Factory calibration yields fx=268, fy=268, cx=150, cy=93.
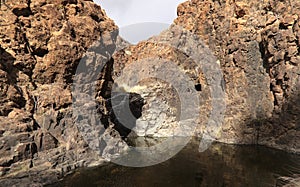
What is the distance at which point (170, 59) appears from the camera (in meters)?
38.0

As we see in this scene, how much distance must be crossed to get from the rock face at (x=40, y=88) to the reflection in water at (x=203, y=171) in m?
2.16

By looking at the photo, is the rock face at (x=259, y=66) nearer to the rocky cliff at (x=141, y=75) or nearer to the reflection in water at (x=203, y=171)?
the rocky cliff at (x=141, y=75)

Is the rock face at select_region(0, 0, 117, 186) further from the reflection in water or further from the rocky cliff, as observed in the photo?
the reflection in water

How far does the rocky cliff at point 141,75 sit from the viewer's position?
1855cm

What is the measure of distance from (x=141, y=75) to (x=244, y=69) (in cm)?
1416

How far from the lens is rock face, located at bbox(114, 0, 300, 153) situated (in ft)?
88.0

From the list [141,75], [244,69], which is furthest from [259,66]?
[141,75]

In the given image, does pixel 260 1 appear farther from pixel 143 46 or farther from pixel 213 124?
pixel 143 46

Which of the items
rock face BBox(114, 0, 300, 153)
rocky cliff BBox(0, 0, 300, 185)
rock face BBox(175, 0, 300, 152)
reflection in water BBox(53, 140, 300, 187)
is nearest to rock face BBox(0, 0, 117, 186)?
rocky cliff BBox(0, 0, 300, 185)

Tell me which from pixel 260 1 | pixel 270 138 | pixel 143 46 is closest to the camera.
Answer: pixel 270 138

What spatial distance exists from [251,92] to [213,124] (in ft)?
19.2

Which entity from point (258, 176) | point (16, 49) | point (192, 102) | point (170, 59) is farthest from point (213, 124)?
point (16, 49)

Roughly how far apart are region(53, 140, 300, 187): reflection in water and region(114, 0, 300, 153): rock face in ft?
14.6

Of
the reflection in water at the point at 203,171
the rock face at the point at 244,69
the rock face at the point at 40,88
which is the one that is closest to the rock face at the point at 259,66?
the rock face at the point at 244,69
